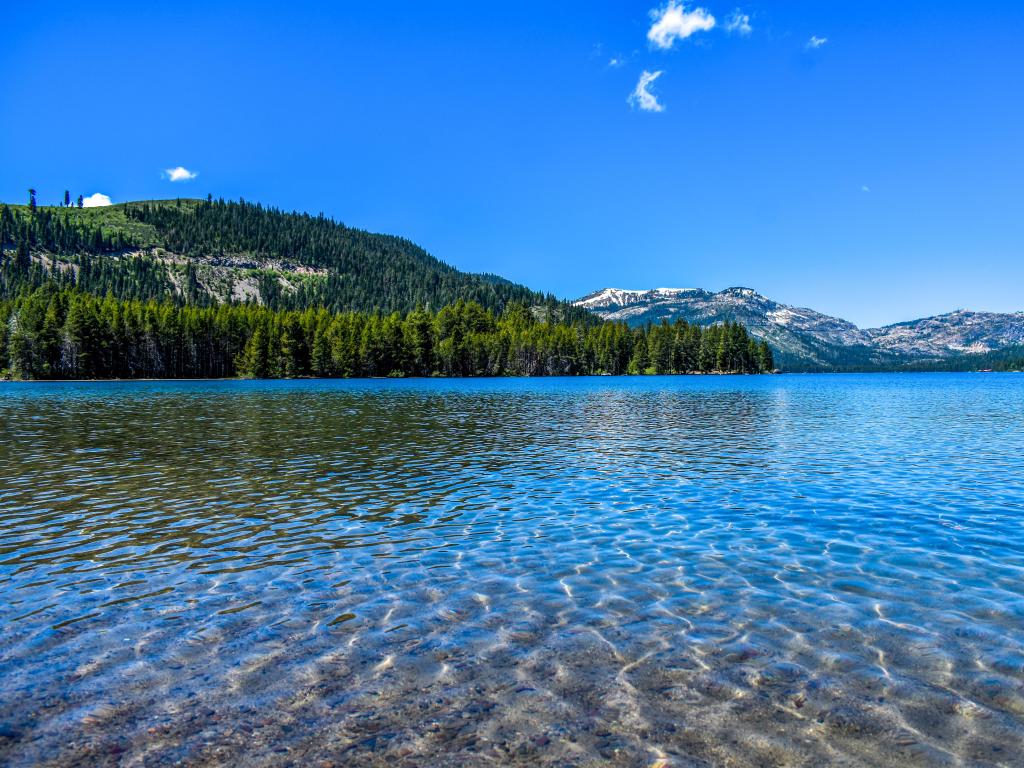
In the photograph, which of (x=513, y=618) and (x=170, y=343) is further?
(x=170, y=343)

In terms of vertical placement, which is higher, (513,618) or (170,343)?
(170,343)

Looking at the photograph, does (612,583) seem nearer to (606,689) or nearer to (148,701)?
(606,689)

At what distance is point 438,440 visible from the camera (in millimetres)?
36812

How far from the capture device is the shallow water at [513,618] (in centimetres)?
702

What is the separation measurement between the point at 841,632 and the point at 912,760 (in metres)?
3.45

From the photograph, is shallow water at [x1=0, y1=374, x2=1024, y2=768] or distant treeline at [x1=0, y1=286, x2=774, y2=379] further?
distant treeline at [x1=0, y1=286, x2=774, y2=379]

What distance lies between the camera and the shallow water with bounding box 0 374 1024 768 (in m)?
7.02

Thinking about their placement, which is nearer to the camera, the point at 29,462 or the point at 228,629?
the point at 228,629

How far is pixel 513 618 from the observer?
10.5 meters

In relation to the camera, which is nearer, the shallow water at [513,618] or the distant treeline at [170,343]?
the shallow water at [513,618]

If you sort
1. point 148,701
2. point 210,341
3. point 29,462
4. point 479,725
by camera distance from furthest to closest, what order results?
point 210,341, point 29,462, point 148,701, point 479,725

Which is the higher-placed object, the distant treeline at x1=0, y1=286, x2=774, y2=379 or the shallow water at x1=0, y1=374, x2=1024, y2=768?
the distant treeline at x1=0, y1=286, x2=774, y2=379

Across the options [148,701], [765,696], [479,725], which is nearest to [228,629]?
[148,701]

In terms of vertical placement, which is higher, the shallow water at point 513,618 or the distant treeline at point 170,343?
the distant treeline at point 170,343
